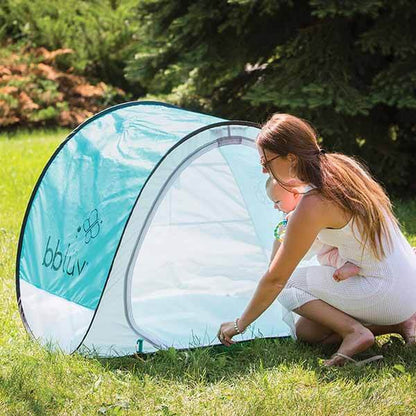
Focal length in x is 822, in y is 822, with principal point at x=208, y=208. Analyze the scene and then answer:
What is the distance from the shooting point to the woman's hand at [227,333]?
3.13 meters

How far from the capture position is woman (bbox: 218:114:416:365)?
301cm

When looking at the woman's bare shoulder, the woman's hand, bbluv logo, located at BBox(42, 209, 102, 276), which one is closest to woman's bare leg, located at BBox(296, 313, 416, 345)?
the woman's hand

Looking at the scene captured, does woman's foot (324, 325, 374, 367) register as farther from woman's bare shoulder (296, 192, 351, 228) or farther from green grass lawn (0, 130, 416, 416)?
woman's bare shoulder (296, 192, 351, 228)

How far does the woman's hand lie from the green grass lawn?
0.08 metres

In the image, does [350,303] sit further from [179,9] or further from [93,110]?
[93,110]

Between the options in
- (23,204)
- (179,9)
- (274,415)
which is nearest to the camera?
(274,415)

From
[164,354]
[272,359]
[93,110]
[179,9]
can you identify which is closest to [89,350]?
[164,354]

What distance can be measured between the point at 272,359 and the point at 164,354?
43cm

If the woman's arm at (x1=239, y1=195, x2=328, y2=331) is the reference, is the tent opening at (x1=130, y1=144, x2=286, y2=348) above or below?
below

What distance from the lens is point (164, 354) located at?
3.27 m

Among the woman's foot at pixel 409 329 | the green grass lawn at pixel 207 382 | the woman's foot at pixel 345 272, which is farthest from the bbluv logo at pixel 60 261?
the woman's foot at pixel 409 329

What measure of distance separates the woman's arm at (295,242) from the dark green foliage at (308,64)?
8.54 ft

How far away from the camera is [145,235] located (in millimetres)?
3479

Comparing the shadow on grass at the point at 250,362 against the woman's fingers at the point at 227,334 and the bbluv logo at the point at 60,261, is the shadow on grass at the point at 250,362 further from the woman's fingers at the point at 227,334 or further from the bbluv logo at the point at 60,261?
the bbluv logo at the point at 60,261
